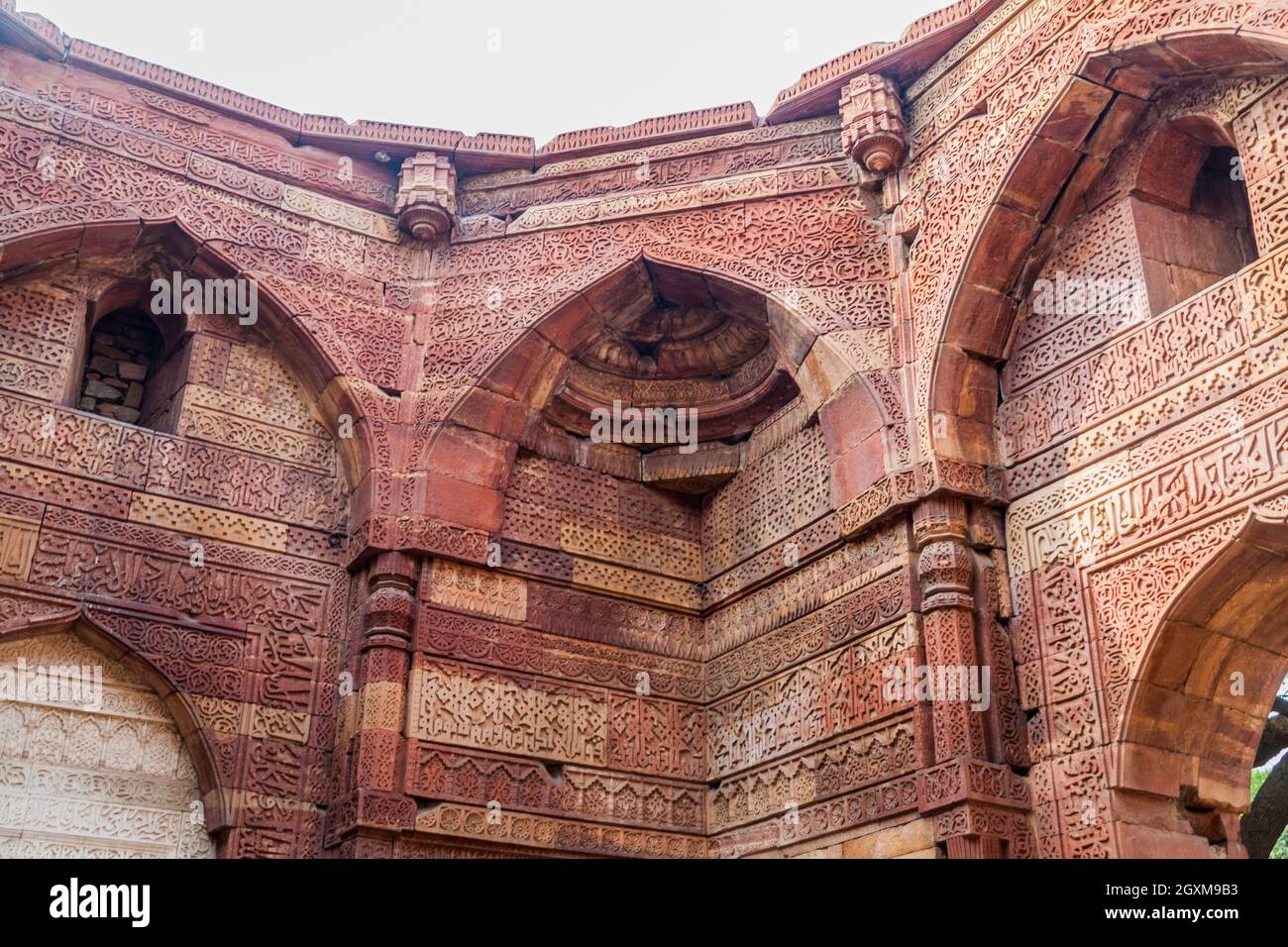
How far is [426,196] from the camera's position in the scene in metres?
8.59

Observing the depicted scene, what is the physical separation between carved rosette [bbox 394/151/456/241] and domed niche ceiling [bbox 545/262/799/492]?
1.06 m

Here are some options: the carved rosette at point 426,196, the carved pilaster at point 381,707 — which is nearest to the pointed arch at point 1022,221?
the carved pilaster at point 381,707

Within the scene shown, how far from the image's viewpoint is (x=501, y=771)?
25.1 feet

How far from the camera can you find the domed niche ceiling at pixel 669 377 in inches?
336

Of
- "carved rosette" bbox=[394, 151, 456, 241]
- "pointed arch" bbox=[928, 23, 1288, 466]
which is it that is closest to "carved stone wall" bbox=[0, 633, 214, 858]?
"carved rosette" bbox=[394, 151, 456, 241]

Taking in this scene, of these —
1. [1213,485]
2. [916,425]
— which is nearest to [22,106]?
[916,425]

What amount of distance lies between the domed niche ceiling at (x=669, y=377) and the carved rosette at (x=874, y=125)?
1148 mm

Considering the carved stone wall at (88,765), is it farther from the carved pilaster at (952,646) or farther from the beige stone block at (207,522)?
the carved pilaster at (952,646)

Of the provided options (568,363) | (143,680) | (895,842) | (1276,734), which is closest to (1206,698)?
(895,842)

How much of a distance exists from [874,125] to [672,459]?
7.96 feet

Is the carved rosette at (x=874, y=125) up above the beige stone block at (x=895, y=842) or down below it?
above

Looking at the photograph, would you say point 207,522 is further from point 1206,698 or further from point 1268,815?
point 1268,815

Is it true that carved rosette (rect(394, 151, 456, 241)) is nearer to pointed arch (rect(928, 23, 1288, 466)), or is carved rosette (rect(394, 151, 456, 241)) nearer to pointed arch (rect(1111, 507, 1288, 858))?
pointed arch (rect(928, 23, 1288, 466))

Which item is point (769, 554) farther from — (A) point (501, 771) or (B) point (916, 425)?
(A) point (501, 771)
